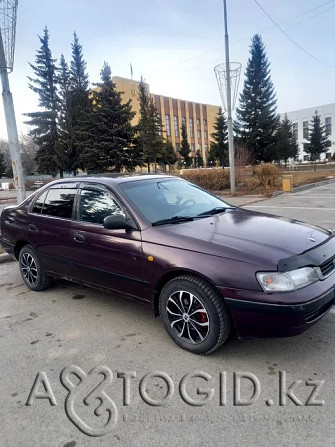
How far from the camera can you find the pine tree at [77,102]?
35531mm

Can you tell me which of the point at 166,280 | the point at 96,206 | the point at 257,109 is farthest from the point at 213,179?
the point at 257,109

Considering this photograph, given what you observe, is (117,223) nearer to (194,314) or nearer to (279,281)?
(194,314)

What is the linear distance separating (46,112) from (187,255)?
3793 centimetres

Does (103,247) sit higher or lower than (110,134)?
lower

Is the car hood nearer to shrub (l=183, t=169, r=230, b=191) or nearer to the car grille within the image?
the car grille

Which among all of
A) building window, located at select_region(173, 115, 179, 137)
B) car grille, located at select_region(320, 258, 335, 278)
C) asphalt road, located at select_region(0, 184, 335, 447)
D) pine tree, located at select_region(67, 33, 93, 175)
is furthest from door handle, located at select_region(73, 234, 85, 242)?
building window, located at select_region(173, 115, 179, 137)

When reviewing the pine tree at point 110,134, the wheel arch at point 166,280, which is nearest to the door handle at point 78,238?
the wheel arch at point 166,280

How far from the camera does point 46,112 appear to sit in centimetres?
3666

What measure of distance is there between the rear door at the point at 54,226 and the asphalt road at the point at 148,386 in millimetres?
695

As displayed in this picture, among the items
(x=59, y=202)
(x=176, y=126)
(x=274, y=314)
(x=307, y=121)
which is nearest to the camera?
(x=274, y=314)

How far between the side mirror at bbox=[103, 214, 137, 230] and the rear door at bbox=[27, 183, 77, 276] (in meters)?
0.92

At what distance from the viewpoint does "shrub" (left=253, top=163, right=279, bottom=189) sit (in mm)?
18406

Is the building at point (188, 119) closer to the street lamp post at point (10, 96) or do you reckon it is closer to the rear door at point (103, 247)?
the street lamp post at point (10, 96)

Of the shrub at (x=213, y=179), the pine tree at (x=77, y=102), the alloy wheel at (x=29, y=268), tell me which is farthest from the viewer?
the pine tree at (x=77, y=102)
